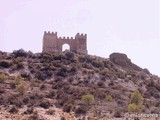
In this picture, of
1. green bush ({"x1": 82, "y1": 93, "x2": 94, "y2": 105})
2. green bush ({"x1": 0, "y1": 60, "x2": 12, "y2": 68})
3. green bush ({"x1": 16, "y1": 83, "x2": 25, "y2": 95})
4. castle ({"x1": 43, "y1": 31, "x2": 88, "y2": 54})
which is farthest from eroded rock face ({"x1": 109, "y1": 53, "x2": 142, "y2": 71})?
green bush ({"x1": 16, "y1": 83, "x2": 25, "y2": 95})

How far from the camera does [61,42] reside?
207 ft

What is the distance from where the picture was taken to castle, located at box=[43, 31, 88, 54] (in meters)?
62.6

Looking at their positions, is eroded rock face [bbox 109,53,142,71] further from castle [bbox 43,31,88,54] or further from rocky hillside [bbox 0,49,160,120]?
castle [bbox 43,31,88,54]

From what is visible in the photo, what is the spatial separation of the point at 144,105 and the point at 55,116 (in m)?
11.2

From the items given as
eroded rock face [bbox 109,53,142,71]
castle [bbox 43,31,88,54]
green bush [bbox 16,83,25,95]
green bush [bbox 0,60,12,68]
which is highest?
castle [bbox 43,31,88,54]

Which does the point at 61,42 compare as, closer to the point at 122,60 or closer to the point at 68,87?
the point at 122,60

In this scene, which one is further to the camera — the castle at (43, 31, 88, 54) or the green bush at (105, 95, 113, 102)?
the castle at (43, 31, 88, 54)

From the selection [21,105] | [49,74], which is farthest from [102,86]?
[21,105]

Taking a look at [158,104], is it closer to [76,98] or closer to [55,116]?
[76,98]

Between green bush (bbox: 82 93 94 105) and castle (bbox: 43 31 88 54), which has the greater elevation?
castle (bbox: 43 31 88 54)

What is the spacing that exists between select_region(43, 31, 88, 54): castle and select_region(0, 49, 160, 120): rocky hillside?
340 cm

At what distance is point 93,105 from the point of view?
1516 inches

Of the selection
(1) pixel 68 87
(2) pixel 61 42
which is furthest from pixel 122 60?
(1) pixel 68 87

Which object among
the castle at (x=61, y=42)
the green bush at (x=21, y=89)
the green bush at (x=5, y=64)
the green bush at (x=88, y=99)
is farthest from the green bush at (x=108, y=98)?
the castle at (x=61, y=42)
